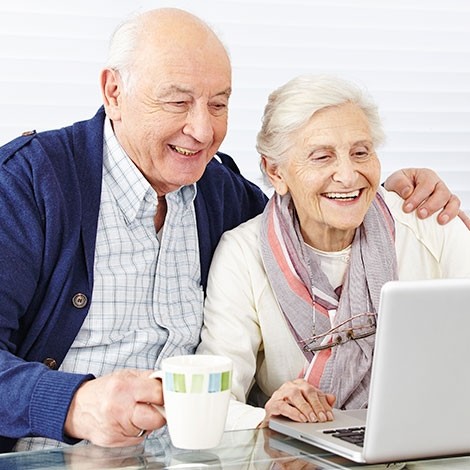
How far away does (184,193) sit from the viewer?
2.04 meters

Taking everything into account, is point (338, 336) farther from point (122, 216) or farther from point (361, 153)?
point (122, 216)

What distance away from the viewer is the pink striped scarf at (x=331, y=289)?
1.94 m

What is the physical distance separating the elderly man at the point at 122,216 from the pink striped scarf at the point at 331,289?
157mm

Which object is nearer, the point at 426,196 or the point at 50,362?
the point at 50,362

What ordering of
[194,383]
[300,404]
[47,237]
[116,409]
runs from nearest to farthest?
[194,383] < [116,409] < [300,404] < [47,237]

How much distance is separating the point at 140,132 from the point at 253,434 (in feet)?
2.17

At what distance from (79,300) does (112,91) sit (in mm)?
417

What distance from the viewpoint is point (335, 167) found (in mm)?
1988

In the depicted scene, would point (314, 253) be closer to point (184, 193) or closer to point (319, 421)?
point (184, 193)

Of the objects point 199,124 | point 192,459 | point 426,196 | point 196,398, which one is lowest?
point 192,459

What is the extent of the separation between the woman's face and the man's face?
0.62 feet

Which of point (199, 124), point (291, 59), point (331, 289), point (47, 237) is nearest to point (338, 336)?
point (331, 289)

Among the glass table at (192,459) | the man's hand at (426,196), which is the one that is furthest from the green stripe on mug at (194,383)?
the man's hand at (426,196)

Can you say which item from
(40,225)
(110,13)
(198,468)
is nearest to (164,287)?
(40,225)
